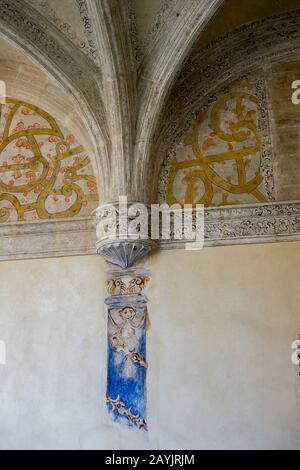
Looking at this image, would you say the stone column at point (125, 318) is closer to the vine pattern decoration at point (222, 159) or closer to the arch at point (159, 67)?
the arch at point (159, 67)

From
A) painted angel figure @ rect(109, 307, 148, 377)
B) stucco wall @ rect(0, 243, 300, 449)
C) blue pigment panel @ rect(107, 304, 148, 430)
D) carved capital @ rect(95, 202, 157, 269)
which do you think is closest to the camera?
stucco wall @ rect(0, 243, 300, 449)

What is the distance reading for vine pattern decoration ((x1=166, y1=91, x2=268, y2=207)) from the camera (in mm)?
6140

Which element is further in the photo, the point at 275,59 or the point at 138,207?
the point at 275,59

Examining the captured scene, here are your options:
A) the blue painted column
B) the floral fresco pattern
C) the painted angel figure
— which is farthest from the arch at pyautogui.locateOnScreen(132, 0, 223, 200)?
the painted angel figure

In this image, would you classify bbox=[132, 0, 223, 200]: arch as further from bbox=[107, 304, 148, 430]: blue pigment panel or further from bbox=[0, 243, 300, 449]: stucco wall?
bbox=[107, 304, 148, 430]: blue pigment panel

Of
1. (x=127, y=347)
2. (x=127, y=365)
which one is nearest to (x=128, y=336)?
(x=127, y=347)

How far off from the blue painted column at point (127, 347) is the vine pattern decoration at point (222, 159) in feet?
3.58

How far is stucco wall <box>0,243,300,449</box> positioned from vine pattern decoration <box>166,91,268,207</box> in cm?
67

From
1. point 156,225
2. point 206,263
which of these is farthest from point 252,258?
point 156,225

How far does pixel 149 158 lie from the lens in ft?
19.9

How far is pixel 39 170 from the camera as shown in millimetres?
6695

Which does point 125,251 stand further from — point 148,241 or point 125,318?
point 125,318
